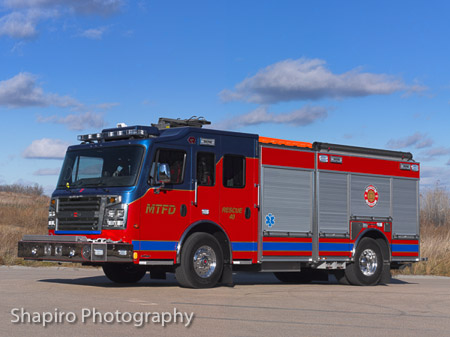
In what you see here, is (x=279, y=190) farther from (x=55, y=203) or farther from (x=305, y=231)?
(x=55, y=203)

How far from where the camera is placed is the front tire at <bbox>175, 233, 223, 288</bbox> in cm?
1484

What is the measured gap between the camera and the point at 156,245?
1462cm

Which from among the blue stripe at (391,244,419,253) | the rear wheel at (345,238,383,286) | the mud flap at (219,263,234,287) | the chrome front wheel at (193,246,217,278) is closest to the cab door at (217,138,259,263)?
the mud flap at (219,263,234,287)

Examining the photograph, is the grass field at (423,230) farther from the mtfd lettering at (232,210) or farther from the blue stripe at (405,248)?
the mtfd lettering at (232,210)

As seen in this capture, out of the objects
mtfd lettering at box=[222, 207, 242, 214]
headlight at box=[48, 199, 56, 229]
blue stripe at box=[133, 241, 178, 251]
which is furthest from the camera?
mtfd lettering at box=[222, 207, 242, 214]

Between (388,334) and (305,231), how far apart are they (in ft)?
25.7

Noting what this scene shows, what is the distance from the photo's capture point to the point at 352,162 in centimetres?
1845

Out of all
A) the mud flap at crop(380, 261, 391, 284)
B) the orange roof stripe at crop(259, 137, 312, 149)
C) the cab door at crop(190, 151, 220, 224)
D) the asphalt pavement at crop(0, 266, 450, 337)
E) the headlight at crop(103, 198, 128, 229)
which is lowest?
the asphalt pavement at crop(0, 266, 450, 337)

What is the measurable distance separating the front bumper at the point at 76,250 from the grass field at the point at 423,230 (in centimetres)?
774

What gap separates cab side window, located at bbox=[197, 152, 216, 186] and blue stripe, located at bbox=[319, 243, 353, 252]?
3425 mm

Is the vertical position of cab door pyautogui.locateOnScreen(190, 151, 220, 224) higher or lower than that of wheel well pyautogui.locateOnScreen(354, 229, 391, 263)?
higher

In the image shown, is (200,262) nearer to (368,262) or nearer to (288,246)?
(288,246)

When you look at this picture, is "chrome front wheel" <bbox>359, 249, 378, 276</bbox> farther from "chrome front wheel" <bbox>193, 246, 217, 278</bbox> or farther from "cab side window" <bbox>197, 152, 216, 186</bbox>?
"cab side window" <bbox>197, 152, 216, 186</bbox>

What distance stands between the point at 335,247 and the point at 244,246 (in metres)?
2.72
